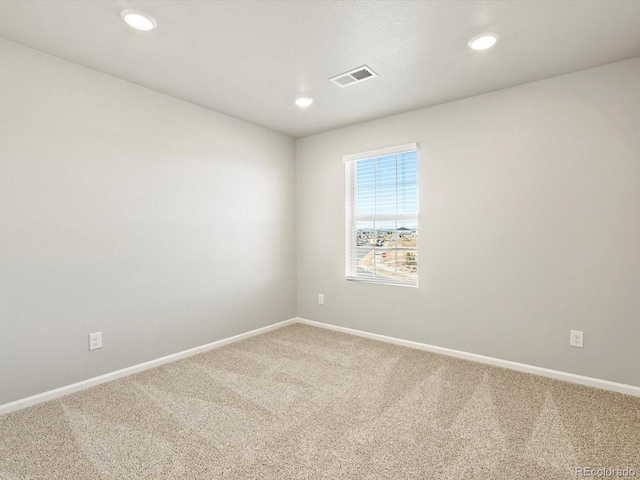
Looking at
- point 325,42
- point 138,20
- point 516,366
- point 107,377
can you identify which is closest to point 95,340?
point 107,377

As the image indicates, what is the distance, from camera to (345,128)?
387 centimetres

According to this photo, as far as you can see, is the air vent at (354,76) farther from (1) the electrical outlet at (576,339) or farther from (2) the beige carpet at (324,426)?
(1) the electrical outlet at (576,339)

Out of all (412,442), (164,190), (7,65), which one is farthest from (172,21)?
(412,442)

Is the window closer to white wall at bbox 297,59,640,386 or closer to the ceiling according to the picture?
white wall at bbox 297,59,640,386

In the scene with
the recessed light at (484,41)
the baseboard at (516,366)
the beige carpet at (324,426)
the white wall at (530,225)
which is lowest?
the beige carpet at (324,426)

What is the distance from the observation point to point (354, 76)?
8.55ft

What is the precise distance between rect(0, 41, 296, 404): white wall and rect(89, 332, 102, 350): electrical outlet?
0.04 meters

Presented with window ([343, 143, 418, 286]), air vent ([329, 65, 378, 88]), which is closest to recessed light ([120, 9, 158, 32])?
air vent ([329, 65, 378, 88])

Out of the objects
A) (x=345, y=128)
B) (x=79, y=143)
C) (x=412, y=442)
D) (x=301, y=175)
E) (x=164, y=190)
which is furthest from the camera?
(x=301, y=175)

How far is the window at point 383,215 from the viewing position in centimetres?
345

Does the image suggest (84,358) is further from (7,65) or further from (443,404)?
(443,404)

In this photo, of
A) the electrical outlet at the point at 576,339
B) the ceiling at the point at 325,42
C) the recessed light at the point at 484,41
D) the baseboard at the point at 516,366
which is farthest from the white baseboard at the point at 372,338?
the recessed light at the point at 484,41

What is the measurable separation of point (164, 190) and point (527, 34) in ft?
9.74

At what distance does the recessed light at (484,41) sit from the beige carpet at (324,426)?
2395mm
